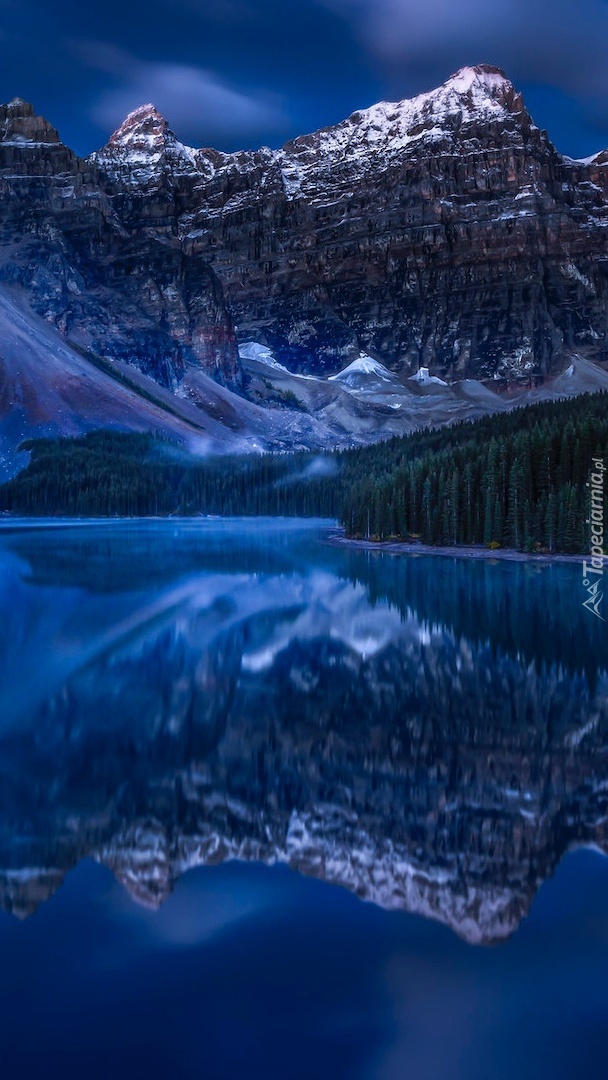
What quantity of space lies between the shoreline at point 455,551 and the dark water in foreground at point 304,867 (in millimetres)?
40577

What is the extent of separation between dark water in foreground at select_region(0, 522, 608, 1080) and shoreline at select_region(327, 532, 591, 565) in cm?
4058

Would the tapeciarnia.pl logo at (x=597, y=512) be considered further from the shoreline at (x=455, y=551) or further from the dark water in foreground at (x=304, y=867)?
the dark water in foreground at (x=304, y=867)

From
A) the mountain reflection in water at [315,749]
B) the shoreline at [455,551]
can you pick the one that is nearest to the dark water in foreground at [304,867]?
the mountain reflection in water at [315,749]

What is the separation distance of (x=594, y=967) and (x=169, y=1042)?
4027 mm

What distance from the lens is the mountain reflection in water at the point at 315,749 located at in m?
11.2

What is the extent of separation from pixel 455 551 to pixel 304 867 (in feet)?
211

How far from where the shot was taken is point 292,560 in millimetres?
66938

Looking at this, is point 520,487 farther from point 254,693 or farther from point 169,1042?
point 169,1042

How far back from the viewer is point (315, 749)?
1612cm

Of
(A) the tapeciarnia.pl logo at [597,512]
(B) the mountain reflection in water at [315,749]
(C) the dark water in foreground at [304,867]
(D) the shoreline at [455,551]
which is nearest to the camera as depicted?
(C) the dark water in foreground at [304,867]

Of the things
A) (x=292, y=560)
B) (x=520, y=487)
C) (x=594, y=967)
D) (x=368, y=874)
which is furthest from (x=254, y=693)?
(x=520, y=487)

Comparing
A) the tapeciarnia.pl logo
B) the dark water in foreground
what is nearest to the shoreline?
the tapeciarnia.pl logo

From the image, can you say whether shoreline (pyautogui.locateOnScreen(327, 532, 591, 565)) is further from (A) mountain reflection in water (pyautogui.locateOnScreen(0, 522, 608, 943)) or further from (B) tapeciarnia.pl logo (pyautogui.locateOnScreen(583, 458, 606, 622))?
(A) mountain reflection in water (pyautogui.locateOnScreen(0, 522, 608, 943))

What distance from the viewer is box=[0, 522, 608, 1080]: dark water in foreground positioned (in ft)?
26.2
